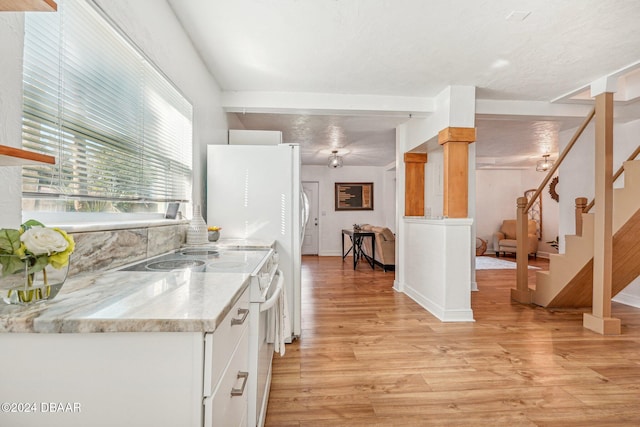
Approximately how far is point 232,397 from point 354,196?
7.35m

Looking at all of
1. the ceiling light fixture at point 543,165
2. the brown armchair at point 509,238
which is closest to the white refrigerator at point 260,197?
the ceiling light fixture at point 543,165

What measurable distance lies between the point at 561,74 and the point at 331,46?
6.98 ft

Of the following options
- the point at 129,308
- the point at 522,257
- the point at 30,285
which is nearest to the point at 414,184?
the point at 522,257

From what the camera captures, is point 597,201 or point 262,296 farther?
point 597,201

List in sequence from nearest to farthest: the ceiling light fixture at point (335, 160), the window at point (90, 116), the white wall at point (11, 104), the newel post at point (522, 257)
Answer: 1. the white wall at point (11, 104)
2. the window at point (90, 116)
3. the newel post at point (522, 257)
4. the ceiling light fixture at point (335, 160)

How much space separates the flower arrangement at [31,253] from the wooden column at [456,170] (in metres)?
3.03

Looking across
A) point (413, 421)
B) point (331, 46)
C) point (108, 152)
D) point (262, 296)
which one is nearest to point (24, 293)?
point (262, 296)

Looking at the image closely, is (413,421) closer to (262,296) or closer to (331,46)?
(262,296)

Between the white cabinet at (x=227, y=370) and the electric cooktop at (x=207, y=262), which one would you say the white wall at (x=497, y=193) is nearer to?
the electric cooktop at (x=207, y=262)

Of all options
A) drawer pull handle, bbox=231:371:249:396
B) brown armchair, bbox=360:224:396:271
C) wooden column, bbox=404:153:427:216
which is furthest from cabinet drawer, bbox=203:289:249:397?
brown armchair, bbox=360:224:396:271

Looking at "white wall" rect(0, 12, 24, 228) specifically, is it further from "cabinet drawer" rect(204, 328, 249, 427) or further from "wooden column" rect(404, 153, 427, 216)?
"wooden column" rect(404, 153, 427, 216)

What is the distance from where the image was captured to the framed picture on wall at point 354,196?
8133 mm

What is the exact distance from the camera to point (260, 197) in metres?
2.61

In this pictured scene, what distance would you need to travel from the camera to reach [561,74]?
2854 millimetres
